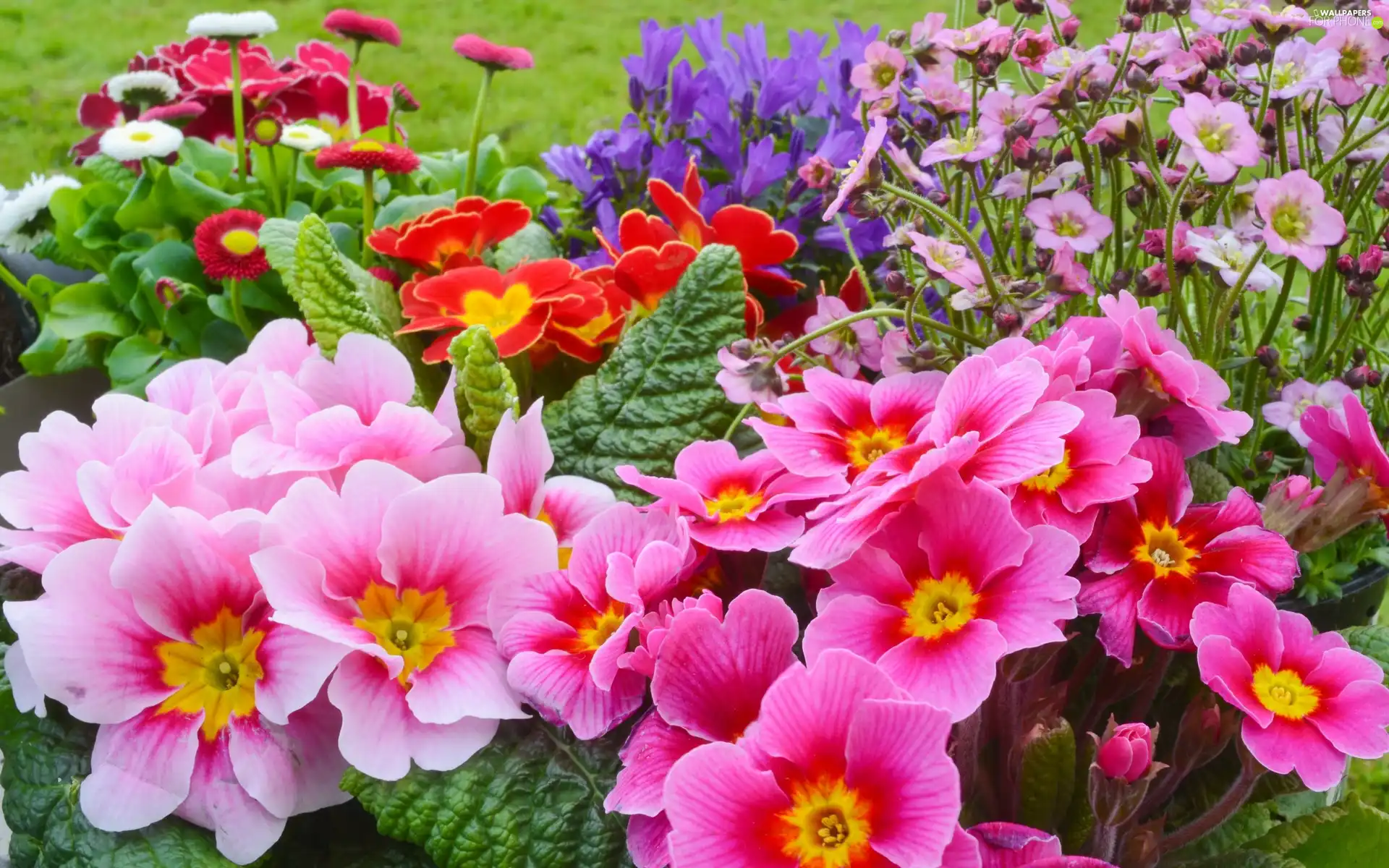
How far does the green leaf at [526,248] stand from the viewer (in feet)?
4.27

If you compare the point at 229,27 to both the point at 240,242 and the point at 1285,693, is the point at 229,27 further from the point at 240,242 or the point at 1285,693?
the point at 1285,693

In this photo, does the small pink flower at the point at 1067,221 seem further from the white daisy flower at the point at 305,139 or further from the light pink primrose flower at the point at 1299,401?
the white daisy flower at the point at 305,139

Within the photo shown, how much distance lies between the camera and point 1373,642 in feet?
2.83

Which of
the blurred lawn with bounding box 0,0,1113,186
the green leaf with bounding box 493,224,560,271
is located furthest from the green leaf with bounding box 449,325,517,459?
the blurred lawn with bounding box 0,0,1113,186

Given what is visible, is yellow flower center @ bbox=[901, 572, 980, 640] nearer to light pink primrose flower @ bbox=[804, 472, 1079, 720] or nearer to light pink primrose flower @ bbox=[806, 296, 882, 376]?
light pink primrose flower @ bbox=[804, 472, 1079, 720]

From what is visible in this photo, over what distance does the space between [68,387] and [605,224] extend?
2.72 ft

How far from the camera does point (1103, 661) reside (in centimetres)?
78

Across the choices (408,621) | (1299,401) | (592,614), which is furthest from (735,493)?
(1299,401)

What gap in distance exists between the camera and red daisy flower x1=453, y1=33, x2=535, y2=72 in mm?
1274

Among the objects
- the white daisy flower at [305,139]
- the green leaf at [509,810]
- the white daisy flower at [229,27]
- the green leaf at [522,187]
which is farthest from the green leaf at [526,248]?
the green leaf at [509,810]

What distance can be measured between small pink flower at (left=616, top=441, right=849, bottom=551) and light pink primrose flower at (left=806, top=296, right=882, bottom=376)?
184 mm

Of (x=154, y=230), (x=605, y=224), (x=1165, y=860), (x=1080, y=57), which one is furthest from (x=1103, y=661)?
(x=154, y=230)

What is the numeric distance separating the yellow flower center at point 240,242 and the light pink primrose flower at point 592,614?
0.71m

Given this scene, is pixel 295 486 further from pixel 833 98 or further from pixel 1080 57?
pixel 833 98
